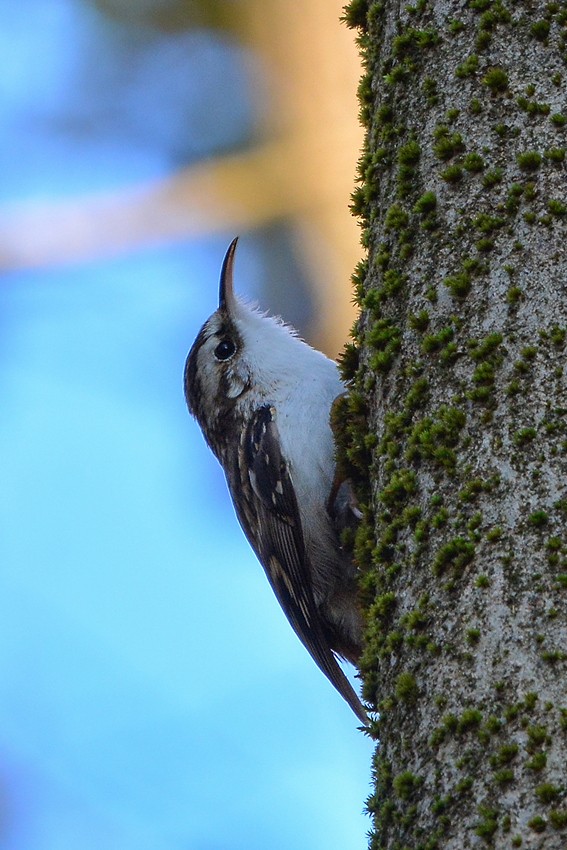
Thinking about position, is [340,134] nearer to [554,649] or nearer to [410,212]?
[410,212]

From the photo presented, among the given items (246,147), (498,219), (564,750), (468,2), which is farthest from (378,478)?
(246,147)

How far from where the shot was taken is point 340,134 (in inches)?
223

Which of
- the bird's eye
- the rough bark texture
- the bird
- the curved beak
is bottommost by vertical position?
the rough bark texture

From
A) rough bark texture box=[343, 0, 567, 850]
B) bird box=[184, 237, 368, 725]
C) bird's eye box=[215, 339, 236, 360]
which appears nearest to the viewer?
rough bark texture box=[343, 0, 567, 850]

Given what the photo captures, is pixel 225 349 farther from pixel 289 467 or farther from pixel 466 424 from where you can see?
pixel 466 424

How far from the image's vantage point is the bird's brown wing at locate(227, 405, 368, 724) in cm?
345

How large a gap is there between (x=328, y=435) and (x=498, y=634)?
5.35 feet

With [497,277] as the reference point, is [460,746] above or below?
below

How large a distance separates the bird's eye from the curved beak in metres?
0.17

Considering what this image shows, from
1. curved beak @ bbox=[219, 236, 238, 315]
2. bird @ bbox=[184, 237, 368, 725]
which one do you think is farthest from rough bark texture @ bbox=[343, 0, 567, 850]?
curved beak @ bbox=[219, 236, 238, 315]

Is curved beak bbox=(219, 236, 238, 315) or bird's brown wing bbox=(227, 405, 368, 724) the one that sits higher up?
curved beak bbox=(219, 236, 238, 315)

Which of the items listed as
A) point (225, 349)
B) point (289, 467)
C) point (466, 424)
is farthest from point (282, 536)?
point (466, 424)

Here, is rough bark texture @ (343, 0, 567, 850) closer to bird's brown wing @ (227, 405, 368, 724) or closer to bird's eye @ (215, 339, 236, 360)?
bird's brown wing @ (227, 405, 368, 724)

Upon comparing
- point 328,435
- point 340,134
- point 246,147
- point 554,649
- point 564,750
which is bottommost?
point 564,750
